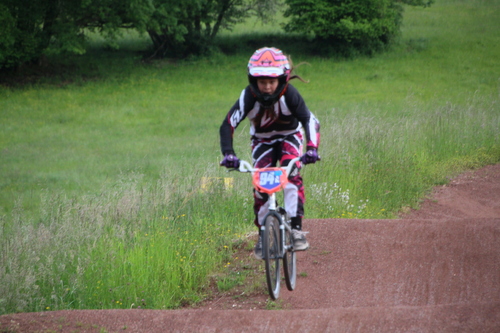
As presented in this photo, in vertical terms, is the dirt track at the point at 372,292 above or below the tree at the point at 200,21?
below

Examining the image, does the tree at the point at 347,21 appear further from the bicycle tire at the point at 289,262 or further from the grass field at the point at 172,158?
the bicycle tire at the point at 289,262

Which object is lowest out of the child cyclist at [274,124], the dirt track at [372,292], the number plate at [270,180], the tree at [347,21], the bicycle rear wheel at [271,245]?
the dirt track at [372,292]

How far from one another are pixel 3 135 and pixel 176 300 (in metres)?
17.9

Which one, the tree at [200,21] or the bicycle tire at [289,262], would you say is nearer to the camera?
the bicycle tire at [289,262]

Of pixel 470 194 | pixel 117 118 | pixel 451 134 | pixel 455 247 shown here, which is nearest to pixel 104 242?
pixel 455 247

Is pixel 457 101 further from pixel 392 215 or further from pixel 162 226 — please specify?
pixel 162 226

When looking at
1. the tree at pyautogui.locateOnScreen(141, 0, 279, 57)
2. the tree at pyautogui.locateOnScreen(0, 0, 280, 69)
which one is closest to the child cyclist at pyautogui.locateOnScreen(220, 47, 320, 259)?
the tree at pyautogui.locateOnScreen(0, 0, 280, 69)

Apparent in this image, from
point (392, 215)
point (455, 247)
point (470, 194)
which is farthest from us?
point (470, 194)

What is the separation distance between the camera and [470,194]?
11.3 metres

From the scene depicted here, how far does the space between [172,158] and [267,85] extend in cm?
1293

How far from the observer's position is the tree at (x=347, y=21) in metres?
35.3

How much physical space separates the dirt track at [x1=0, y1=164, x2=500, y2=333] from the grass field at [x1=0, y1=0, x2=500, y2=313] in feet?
3.50

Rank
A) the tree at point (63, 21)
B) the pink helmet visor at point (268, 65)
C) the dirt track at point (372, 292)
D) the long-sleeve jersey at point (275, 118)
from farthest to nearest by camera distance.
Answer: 1. the tree at point (63, 21)
2. the long-sleeve jersey at point (275, 118)
3. the pink helmet visor at point (268, 65)
4. the dirt track at point (372, 292)

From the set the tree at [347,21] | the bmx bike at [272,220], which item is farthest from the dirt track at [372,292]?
the tree at [347,21]
